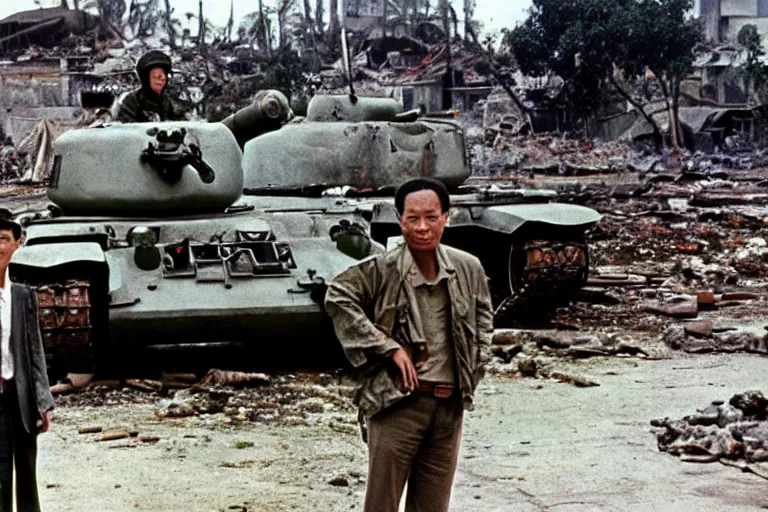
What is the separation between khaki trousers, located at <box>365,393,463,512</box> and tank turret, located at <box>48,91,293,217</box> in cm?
633

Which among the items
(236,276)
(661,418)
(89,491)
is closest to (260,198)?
(236,276)

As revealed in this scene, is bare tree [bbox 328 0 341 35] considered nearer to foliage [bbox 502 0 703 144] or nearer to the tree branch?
foliage [bbox 502 0 703 144]

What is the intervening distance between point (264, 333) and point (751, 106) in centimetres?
3739

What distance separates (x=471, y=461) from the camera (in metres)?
7.00

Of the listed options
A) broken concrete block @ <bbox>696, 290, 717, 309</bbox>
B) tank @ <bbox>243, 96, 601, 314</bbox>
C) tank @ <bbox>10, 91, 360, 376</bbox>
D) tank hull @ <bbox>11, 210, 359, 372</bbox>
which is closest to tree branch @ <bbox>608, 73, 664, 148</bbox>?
broken concrete block @ <bbox>696, 290, 717, 309</bbox>

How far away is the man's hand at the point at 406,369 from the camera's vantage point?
4.33 metres

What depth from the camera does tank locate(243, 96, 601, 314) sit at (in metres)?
11.4

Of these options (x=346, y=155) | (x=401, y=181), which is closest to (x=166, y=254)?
(x=346, y=155)

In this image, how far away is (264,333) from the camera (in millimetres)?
9680

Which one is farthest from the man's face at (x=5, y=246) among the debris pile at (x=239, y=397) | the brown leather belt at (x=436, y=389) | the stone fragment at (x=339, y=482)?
the debris pile at (x=239, y=397)

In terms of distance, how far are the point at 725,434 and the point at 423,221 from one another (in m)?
3.24

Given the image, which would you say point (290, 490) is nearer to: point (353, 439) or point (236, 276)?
point (353, 439)

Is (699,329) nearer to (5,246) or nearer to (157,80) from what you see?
(157,80)

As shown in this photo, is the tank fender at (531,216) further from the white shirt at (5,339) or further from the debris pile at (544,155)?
the debris pile at (544,155)
